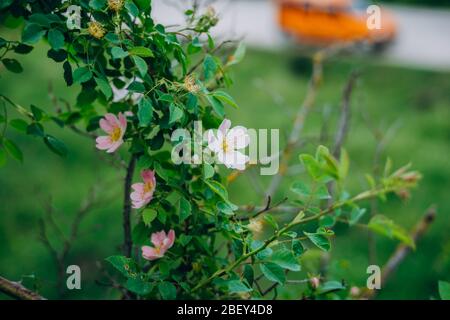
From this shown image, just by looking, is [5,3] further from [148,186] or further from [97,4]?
[148,186]

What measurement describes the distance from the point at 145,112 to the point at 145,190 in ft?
0.50

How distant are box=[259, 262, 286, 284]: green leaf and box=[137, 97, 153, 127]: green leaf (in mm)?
308

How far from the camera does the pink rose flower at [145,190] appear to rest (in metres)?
1.01

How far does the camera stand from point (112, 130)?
108 cm

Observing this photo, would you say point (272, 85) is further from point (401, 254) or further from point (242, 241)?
point (242, 241)

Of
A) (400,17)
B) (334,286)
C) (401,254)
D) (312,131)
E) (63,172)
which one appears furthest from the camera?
(400,17)

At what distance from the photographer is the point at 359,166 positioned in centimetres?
398

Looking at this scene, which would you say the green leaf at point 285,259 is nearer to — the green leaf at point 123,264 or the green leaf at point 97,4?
the green leaf at point 123,264

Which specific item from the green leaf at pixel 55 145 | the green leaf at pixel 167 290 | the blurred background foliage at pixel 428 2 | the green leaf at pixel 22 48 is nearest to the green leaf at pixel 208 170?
the green leaf at pixel 167 290

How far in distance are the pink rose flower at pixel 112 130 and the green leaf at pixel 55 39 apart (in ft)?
0.53

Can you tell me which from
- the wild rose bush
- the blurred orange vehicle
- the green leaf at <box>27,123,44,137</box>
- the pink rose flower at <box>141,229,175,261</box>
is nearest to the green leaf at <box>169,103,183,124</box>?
the wild rose bush
